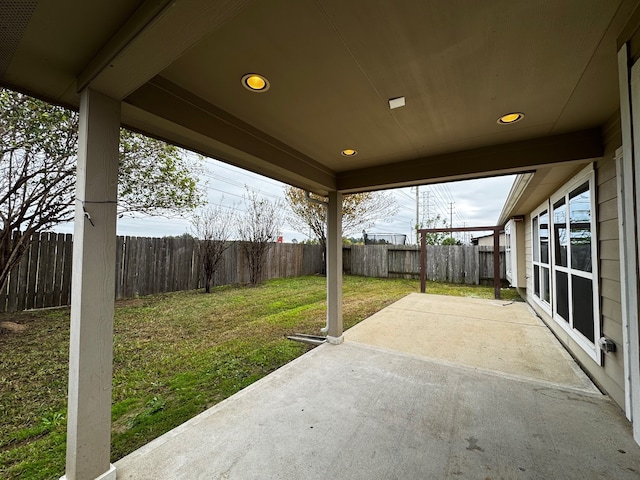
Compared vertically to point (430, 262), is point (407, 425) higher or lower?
lower

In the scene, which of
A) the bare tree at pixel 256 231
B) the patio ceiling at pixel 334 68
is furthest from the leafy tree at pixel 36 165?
the bare tree at pixel 256 231

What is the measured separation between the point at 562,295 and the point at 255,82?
15.6 ft

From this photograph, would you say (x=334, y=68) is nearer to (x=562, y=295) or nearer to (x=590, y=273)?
(x=590, y=273)

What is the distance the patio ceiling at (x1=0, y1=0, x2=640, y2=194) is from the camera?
117 cm

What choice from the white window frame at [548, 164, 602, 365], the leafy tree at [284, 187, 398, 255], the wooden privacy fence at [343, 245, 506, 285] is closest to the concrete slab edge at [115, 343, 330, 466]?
the white window frame at [548, 164, 602, 365]

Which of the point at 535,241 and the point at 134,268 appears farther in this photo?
the point at 134,268

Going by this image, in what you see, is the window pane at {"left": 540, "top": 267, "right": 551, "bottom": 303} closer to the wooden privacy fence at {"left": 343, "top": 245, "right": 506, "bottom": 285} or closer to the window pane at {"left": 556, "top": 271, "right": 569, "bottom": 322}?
the window pane at {"left": 556, "top": 271, "right": 569, "bottom": 322}

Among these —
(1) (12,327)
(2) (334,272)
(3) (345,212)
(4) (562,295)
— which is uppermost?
(3) (345,212)

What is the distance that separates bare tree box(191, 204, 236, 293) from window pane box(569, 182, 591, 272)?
7.39 meters

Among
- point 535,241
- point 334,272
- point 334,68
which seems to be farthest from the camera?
point 535,241

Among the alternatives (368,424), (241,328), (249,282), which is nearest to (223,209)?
(249,282)

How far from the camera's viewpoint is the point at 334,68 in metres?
1.58

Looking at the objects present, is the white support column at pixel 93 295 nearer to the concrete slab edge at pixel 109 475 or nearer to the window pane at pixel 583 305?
the concrete slab edge at pixel 109 475

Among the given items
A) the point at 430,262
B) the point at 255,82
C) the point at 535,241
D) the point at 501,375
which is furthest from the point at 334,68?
the point at 430,262
